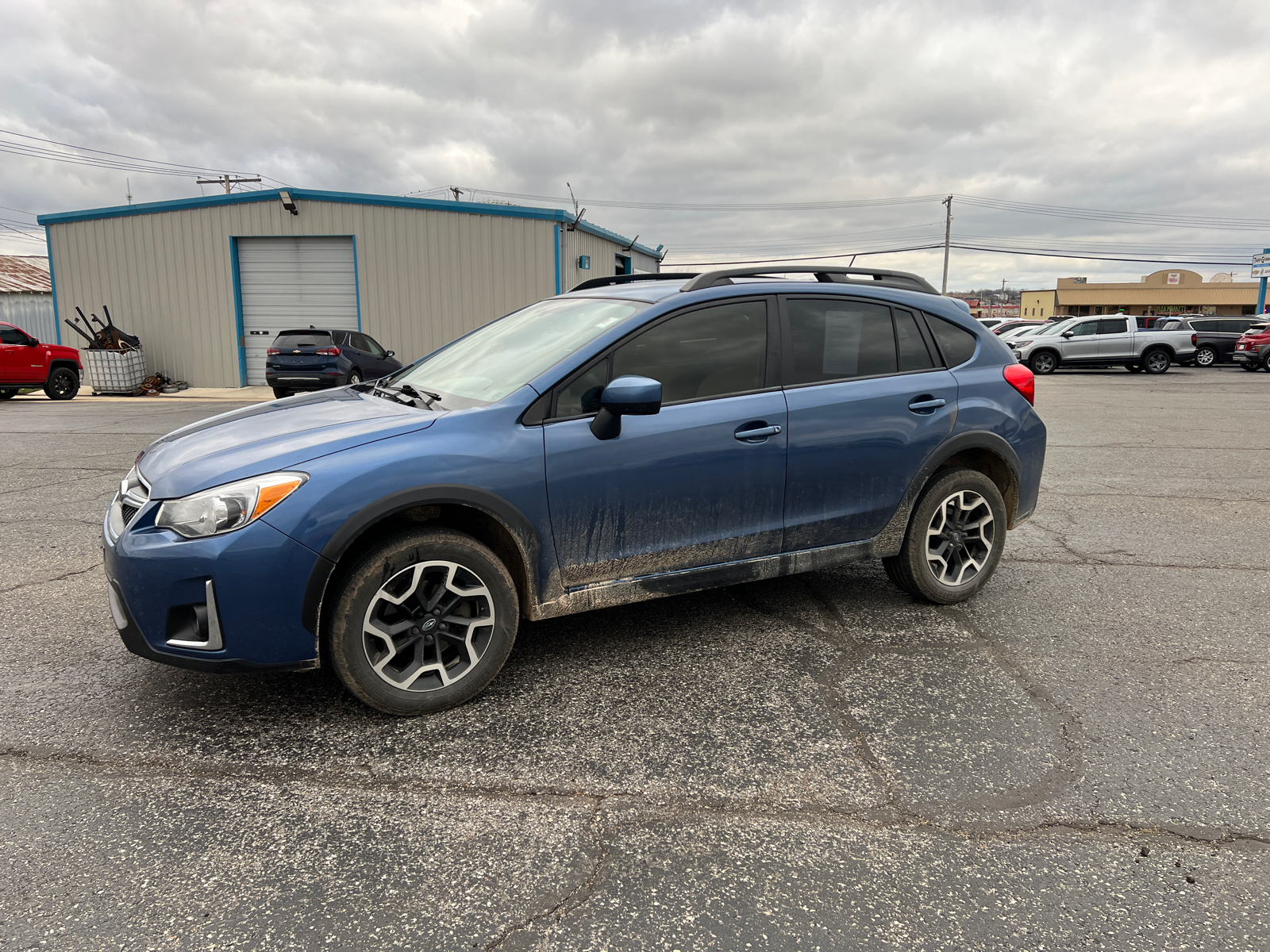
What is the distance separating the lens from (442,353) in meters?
4.39

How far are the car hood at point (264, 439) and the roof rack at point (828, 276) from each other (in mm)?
1451

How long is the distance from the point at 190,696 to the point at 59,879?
1107 millimetres

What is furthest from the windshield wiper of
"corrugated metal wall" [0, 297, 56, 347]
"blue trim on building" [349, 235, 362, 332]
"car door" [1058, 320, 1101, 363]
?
"corrugated metal wall" [0, 297, 56, 347]

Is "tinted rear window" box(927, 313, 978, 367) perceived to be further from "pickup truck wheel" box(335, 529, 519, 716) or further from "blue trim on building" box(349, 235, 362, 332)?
"blue trim on building" box(349, 235, 362, 332)

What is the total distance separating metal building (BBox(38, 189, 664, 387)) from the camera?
64.9 ft

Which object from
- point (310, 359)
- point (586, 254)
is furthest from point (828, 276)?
point (586, 254)

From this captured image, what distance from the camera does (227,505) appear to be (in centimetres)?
280

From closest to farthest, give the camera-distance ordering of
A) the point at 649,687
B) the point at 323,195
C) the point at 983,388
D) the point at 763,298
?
the point at 649,687
the point at 763,298
the point at 983,388
the point at 323,195

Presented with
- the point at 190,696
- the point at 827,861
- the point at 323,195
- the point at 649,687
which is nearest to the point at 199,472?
the point at 190,696

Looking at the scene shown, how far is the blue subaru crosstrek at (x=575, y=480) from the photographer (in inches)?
111

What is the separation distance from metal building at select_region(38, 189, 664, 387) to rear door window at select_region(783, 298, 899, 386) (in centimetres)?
1613

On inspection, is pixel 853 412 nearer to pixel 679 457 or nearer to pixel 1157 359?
pixel 679 457

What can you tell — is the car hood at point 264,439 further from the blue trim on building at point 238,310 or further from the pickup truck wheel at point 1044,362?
the pickup truck wheel at point 1044,362

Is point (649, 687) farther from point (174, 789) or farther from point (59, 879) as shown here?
point (59, 879)
